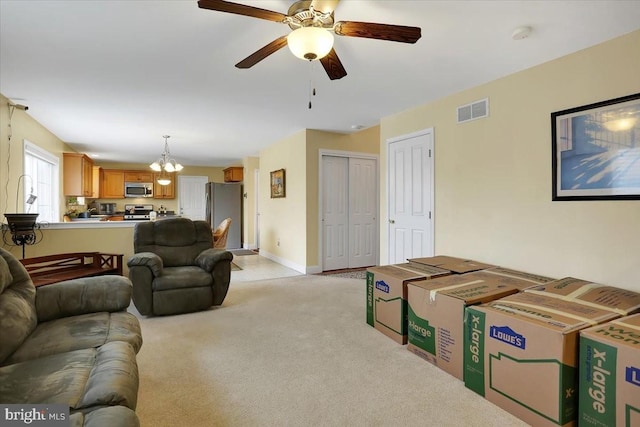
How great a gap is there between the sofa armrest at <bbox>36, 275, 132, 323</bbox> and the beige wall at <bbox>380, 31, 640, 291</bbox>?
3.16 m

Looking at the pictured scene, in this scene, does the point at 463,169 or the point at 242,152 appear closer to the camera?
the point at 463,169

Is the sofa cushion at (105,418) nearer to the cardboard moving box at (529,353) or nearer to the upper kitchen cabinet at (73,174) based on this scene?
the cardboard moving box at (529,353)

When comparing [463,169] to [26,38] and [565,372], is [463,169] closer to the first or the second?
[565,372]

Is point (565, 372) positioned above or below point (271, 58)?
below

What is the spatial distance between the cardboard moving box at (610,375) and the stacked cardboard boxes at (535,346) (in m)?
0.05

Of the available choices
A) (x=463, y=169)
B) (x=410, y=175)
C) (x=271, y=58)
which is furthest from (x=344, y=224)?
(x=271, y=58)

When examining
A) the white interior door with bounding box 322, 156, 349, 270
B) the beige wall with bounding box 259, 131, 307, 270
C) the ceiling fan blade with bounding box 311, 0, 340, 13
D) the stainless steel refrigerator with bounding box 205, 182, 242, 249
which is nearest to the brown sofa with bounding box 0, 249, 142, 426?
the ceiling fan blade with bounding box 311, 0, 340, 13

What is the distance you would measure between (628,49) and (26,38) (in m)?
4.35

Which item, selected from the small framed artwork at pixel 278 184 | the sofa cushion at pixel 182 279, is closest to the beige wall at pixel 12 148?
the sofa cushion at pixel 182 279

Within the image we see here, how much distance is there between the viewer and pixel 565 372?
5.34 feet

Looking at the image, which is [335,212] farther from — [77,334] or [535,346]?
[77,334]

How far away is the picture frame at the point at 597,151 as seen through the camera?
228 cm

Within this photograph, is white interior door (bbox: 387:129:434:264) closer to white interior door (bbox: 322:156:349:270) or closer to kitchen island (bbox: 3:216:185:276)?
white interior door (bbox: 322:156:349:270)

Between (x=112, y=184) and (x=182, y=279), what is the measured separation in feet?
21.5
